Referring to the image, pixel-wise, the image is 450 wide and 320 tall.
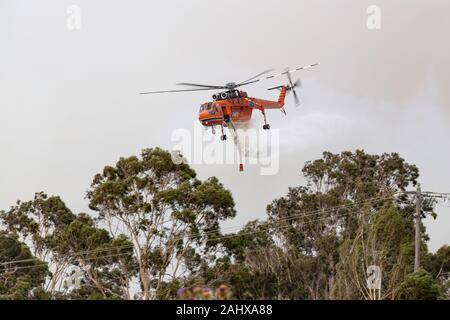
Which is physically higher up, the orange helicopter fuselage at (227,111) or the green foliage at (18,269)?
the orange helicopter fuselage at (227,111)

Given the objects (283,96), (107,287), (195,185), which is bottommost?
(107,287)

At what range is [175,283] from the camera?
77562 mm

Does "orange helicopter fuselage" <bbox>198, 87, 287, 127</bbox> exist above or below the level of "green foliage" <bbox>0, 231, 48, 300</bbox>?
above

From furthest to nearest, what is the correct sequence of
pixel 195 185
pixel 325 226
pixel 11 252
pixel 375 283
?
1. pixel 325 226
2. pixel 11 252
3. pixel 195 185
4. pixel 375 283

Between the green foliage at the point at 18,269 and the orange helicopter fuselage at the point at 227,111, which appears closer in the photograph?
the orange helicopter fuselage at the point at 227,111

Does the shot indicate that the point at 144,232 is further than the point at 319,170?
No

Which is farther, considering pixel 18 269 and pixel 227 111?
pixel 18 269

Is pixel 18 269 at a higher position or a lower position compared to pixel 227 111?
lower

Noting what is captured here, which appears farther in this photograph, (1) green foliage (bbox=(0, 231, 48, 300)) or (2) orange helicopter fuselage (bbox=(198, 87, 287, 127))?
(1) green foliage (bbox=(0, 231, 48, 300))
